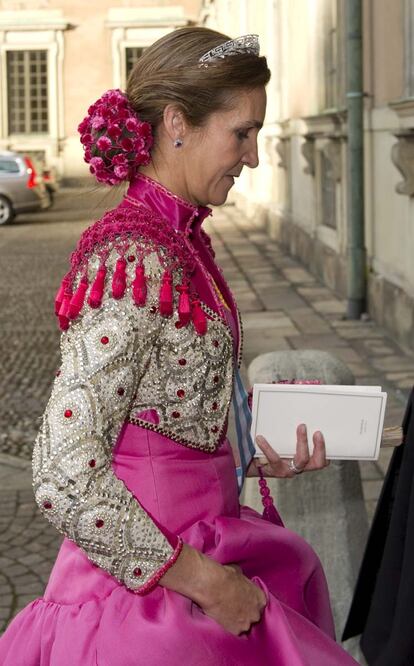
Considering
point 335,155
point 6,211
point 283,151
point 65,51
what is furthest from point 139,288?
point 65,51

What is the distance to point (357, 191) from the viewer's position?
1059 cm

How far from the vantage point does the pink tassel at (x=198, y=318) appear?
6.58ft

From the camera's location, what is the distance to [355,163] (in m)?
10.6

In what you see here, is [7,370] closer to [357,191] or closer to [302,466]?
[357,191]

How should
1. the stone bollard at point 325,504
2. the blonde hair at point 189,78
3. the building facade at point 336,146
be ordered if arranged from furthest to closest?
the building facade at point 336,146, the stone bollard at point 325,504, the blonde hair at point 189,78

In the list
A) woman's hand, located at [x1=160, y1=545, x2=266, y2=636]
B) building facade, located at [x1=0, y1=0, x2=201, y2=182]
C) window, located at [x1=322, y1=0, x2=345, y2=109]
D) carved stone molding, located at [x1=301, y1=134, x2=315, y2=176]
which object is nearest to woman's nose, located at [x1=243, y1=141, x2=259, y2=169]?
woman's hand, located at [x1=160, y1=545, x2=266, y2=636]

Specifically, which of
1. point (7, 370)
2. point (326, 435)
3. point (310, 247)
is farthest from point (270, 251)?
point (326, 435)

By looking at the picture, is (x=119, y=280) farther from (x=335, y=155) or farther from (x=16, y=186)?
(x=16, y=186)

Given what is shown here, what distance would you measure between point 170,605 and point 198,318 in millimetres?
456

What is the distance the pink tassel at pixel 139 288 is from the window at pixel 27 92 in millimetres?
38262

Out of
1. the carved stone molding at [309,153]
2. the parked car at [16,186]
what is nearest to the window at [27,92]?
the parked car at [16,186]

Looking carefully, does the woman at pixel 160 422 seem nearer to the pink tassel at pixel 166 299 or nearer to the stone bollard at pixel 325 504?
the pink tassel at pixel 166 299

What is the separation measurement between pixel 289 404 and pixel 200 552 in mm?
440

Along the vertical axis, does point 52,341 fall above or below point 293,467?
below
